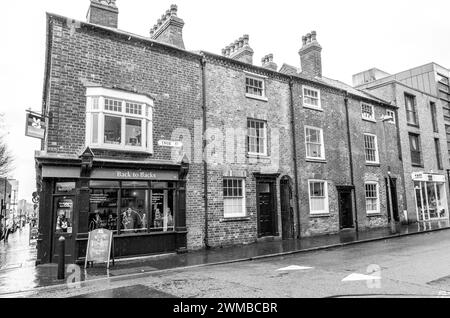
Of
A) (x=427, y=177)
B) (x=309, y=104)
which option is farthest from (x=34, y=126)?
(x=427, y=177)

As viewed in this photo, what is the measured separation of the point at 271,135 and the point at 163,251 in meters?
7.90

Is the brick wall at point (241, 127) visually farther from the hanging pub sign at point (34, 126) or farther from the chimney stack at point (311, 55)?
the hanging pub sign at point (34, 126)

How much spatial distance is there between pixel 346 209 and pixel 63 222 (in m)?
15.4

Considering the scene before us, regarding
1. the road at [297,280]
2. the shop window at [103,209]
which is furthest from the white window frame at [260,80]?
the road at [297,280]

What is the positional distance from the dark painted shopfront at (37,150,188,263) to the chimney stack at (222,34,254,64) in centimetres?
829

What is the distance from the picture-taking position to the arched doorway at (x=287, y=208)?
16.9 m

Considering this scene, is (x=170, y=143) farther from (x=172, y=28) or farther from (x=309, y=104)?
(x=309, y=104)

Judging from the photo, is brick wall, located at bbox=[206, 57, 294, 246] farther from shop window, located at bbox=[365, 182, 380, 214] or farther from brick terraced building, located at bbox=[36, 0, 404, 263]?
shop window, located at bbox=[365, 182, 380, 214]

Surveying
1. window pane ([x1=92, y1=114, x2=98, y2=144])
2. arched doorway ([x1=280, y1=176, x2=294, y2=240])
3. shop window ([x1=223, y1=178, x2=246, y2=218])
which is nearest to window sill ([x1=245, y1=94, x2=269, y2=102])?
arched doorway ([x1=280, y1=176, x2=294, y2=240])

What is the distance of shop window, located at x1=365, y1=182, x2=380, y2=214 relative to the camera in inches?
844

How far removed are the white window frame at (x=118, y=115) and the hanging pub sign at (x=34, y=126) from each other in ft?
4.90

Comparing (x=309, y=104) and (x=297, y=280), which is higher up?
(x=309, y=104)

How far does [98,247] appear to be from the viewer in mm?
10414
